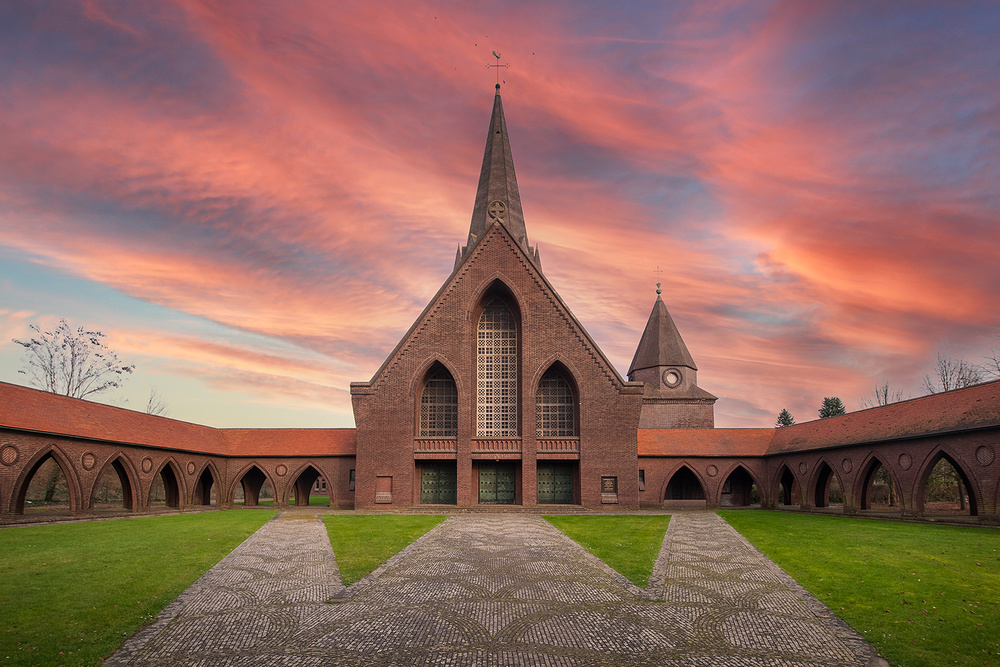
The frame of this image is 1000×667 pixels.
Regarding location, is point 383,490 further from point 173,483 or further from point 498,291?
point 498,291

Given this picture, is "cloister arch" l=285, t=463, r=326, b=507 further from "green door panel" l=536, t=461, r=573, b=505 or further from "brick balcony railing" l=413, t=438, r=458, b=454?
"green door panel" l=536, t=461, r=573, b=505

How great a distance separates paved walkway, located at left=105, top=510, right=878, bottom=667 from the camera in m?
8.60

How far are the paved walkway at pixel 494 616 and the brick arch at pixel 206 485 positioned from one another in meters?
21.3

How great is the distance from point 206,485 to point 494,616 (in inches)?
1289

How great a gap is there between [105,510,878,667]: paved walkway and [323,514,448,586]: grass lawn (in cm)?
41

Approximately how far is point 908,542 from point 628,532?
7.95 metres

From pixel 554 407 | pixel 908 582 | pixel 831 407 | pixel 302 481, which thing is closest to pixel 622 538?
pixel 908 582

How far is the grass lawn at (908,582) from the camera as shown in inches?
353

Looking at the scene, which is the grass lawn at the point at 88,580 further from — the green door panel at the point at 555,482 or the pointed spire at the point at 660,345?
the pointed spire at the point at 660,345

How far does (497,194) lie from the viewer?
39.7 m

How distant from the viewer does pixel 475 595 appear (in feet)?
38.3

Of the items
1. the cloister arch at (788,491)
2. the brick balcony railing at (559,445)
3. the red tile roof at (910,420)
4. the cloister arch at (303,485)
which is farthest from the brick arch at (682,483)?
the cloister arch at (303,485)

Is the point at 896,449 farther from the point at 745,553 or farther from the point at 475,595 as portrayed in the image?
the point at 475,595

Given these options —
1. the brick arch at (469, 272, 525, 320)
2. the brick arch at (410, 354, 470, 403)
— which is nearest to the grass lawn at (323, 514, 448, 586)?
the brick arch at (410, 354, 470, 403)
